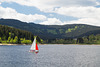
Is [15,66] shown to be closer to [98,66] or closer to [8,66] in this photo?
[8,66]

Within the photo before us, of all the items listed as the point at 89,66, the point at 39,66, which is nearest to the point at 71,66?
the point at 89,66

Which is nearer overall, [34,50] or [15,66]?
[15,66]

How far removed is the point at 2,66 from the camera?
56.5 m

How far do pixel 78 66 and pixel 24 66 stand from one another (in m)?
18.5

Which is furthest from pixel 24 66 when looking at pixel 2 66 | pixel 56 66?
pixel 56 66

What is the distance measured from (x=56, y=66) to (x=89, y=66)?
1166 centimetres

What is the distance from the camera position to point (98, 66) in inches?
2391

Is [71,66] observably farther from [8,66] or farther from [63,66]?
[8,66]

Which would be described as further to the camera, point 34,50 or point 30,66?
point 34,50

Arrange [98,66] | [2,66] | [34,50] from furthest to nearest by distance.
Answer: [34,50]
[98,66]
[2,66]

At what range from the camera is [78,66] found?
59531 mm

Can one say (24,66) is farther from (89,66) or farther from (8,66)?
(89,66)

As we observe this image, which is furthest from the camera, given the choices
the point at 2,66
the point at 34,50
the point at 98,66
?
the point at 34,50

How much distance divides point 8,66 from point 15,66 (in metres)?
2.30
